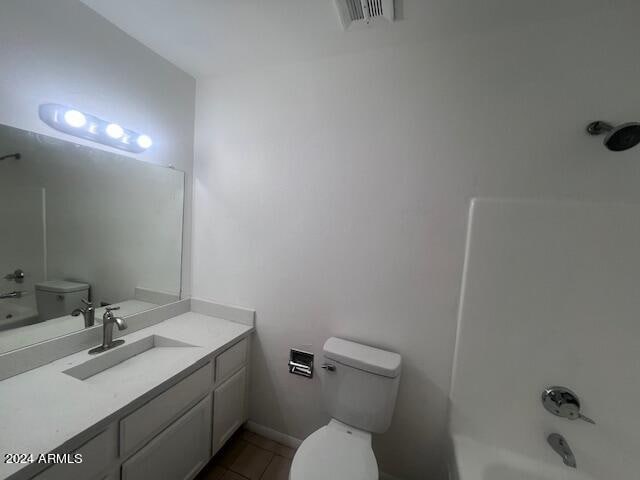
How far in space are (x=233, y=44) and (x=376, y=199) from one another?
4.00 ft

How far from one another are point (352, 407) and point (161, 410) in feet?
Answer: 3.02

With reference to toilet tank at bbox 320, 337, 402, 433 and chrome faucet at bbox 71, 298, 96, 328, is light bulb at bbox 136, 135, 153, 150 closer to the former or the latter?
chrome faucet at bbox 71, 298, 96, 328

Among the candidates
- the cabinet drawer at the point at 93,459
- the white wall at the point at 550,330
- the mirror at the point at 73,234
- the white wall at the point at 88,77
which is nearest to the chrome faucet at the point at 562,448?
the white wall at the point at 550,330

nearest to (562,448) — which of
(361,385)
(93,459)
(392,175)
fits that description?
(361,385)

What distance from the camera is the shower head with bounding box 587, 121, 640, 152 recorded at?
2.99 feet

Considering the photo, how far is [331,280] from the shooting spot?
1.49m

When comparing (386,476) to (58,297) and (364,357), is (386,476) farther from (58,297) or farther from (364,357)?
(58,297)

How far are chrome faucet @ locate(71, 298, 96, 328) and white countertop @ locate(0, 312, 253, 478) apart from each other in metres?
0.14

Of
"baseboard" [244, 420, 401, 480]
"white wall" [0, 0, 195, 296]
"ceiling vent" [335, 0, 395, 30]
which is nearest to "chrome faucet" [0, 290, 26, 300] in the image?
"white wall" [0, 0, 195, 296]

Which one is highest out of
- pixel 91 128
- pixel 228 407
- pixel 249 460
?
pixel 91 128

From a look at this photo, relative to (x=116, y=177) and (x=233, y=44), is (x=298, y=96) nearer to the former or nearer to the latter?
(x=233, y=44)

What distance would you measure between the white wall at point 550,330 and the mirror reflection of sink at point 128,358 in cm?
159

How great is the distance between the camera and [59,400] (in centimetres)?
92

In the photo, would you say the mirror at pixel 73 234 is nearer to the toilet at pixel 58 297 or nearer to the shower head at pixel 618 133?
the toilet at pixel 58 297
